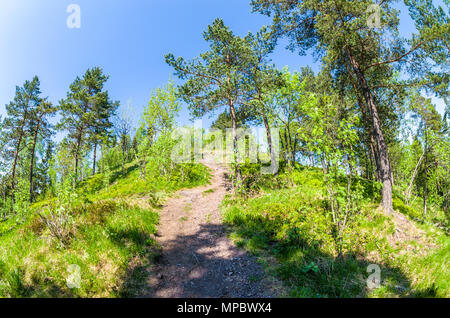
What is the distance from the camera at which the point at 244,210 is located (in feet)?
27.8

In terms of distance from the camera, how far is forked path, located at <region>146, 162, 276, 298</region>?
14.3ft

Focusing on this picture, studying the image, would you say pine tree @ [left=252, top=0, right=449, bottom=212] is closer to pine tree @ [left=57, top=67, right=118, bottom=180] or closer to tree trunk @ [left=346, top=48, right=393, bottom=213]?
tree trunk @ [left=346, top=48, right=393, bottom=213]

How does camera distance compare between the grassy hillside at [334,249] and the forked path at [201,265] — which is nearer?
the grassy hillside at [334,249]

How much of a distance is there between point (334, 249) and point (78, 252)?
261 inches

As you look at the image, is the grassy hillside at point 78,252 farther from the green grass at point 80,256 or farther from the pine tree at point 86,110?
the pine tree at point 86,110

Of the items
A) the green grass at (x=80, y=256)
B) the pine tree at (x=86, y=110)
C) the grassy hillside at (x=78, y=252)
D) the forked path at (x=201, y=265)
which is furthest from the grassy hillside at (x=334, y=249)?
the pine tree at (x=86, y=110)

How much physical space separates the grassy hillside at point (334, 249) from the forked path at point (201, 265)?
47cm

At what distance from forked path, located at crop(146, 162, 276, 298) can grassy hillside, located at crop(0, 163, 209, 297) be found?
0.49 metres

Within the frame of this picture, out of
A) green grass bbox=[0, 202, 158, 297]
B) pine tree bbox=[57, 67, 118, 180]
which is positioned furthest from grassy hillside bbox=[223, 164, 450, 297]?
pine tree bbox=[57, 67, 118, 180]

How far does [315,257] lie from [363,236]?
2.42m

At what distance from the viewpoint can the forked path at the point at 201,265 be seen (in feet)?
14.3

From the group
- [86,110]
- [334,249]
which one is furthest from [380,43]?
[86,110]
